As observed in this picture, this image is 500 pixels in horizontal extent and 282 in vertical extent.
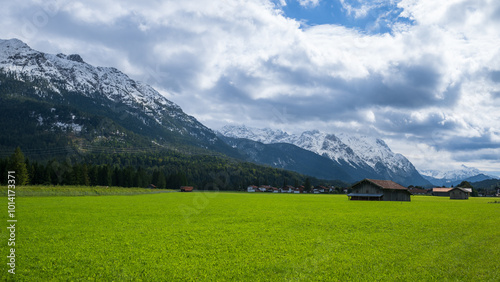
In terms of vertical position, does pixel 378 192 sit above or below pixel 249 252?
below

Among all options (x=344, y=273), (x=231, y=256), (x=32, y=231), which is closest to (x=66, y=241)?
(x=32, y=231)

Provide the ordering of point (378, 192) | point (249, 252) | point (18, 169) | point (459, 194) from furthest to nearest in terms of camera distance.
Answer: point (459, 194) < point (378, 192) < point (18, 169) < point (249, 252)

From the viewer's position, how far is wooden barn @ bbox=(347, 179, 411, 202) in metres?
84.9

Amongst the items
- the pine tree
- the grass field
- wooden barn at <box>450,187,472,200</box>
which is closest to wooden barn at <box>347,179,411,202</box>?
wooden barn at <box>450,187,472,200</box>

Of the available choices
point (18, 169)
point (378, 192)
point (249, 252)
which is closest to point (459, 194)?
point (378, 192)

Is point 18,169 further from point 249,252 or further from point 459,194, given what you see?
point 459,194

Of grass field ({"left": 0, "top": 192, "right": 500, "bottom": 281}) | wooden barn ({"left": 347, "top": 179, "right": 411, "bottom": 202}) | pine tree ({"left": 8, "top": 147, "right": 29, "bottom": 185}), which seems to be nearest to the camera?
grass field ({"left": 0, "top": 192, "right": 500, "bottom": 281})

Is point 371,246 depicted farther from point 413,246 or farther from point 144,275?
point 144,275

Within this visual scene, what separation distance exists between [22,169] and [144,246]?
8554 centimetres

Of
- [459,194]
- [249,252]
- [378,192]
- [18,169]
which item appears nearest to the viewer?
[249,252]

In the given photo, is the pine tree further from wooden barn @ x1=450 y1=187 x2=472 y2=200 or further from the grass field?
wooden barn @ x1=450 y1=187 x2=472 y2=200

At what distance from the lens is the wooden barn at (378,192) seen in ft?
278

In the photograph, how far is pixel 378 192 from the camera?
85312 mm

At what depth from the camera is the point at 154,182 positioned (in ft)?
565
